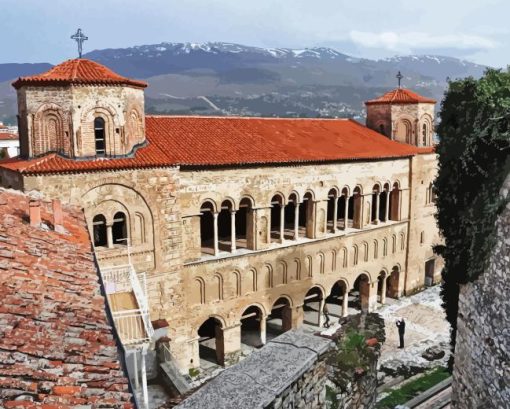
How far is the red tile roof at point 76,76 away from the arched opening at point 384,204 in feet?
48.2

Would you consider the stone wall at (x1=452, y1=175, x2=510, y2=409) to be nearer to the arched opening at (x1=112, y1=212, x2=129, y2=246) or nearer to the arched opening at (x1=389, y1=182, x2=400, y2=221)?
the arched opening at (x1=112, y1=212, x2=129, y2=246)

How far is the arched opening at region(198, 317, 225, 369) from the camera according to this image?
20.7 m

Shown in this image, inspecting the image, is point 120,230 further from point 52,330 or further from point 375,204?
point 375,204

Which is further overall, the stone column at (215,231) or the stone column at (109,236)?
the stone column at (215,231)

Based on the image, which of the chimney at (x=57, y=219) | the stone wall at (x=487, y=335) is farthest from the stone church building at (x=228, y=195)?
the stone wall at (x=487, y=335)

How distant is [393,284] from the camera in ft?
92.8

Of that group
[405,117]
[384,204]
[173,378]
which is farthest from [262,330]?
[405,117]

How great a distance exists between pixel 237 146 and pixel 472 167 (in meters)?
12.0

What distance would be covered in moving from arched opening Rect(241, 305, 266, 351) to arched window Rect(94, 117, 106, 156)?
30.8ft

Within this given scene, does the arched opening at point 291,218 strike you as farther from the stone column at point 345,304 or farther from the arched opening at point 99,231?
the arched opening at point 99,231

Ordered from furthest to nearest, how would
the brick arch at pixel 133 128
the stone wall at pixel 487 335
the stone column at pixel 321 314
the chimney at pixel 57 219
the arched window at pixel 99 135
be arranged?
the stone column at pixel 321 314, the brick arch at pixel 133 128, the arched window at pixel 99 135, the chimney at pixel 57 219, the stone wall at pixel 487 335

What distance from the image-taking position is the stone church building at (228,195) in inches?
668

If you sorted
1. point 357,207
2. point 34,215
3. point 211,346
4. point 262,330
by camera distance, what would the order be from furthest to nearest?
1. point 357,207
2. point 211,346
3. point 262,330
4. point 34,215

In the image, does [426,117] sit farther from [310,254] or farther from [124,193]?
[124,193]
